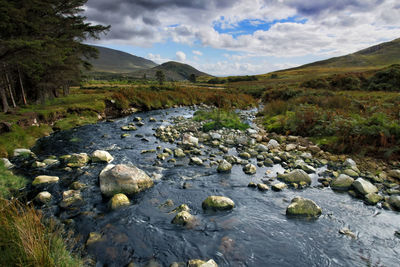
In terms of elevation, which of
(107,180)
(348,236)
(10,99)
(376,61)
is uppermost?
(376,61)

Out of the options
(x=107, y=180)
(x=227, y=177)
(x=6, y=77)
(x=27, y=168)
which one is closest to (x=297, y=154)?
(x=227, y=177)

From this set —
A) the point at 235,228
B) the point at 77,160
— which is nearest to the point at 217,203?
the point at 235,228

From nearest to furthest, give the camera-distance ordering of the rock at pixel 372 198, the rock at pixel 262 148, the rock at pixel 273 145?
the rock at pixel 372 198 → the rock at pixel 262 148 → the rock at pixel 273 145

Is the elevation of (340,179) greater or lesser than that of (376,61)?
lesser

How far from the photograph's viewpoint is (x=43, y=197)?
5293mm

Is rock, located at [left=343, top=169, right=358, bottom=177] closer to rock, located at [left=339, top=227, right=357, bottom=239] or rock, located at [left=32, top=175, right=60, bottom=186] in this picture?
rock, located at [left=339, top=227, right=357, bottom=239]

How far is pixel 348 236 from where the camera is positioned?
14.2ft

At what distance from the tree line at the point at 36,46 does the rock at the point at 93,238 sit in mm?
13283

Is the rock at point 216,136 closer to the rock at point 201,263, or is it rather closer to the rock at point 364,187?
the rock at point 364,187

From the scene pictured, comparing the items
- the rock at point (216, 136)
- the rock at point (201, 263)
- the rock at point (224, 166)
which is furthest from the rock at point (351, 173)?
the rock at point (216, 136)

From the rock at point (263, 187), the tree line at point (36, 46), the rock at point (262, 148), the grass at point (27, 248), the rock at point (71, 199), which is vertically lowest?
the rock at point (263, 187)

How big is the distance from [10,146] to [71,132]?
401 cm

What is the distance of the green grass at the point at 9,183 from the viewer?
548cm

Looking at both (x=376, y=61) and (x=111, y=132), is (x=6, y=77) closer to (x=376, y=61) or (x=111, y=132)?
(x=111, y=132)
